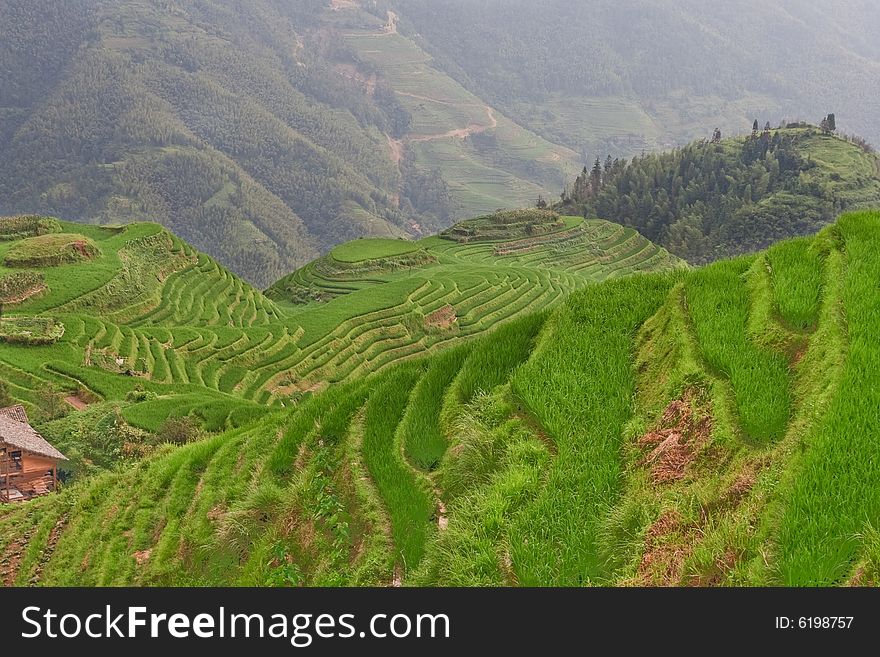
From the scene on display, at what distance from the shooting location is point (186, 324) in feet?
109

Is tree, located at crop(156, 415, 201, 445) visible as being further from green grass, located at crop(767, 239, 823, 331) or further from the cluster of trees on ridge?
the cluster of trees on ridge

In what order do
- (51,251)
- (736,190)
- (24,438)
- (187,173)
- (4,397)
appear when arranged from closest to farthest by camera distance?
1. (24,438)
2. (4,397)
3. (51,251)
4. (736,190)
5. (187,173)

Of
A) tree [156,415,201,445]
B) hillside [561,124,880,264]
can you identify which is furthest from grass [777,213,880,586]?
hillside [561,124,880,264]

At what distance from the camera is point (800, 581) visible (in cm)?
289

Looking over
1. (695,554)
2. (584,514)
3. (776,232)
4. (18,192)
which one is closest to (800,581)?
(695,554)

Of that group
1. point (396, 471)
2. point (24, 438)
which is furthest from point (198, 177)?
point (396, 471)

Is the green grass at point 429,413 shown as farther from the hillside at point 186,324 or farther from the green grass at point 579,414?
the hillside at point 186,324

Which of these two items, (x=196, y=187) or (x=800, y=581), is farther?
(x=196, y=187)

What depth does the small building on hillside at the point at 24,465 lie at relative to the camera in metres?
14.1

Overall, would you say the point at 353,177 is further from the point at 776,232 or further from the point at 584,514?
the point at 584,514

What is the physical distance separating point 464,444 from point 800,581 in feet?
8.75

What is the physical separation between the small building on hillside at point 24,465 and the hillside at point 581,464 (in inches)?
318

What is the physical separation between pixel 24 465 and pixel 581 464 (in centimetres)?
1454

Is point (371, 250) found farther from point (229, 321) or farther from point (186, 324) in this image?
point (186, 324)
